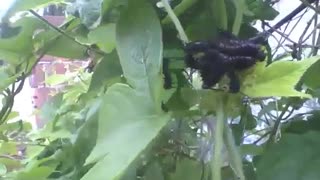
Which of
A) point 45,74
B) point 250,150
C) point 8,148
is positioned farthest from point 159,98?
point 45,74

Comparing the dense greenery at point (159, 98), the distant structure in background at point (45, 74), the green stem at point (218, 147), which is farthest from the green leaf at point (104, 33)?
the distant structure in background at point (45, 74)

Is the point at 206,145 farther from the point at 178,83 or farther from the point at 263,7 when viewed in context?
the point at 263,7

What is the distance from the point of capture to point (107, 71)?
0.46 metres

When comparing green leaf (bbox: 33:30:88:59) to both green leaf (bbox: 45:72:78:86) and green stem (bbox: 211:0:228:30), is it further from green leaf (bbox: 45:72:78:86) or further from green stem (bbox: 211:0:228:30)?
green leaf (bbox: 45:72:78:86)

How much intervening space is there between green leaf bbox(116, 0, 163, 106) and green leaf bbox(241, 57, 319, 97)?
0.05m

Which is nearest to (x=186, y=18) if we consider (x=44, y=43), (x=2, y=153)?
(x=44, y=43)

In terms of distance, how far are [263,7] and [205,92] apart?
160mm

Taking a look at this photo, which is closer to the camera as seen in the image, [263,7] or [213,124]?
[213,124]

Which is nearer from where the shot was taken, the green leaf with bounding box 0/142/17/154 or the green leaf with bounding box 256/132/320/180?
the green leaf with bounding box 256/132/320/180

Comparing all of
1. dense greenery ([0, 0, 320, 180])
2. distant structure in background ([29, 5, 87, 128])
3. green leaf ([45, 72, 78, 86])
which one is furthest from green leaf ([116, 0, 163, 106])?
green leaf ([45, 72, 78, 86])

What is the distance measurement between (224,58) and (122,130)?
0.22 feet

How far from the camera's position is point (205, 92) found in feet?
1.19

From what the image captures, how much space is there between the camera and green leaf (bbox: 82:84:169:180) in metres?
0.29

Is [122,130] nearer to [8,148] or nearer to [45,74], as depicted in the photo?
[8,148]
